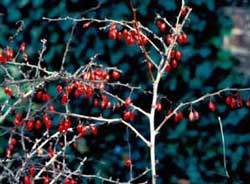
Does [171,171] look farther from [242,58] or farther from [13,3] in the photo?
[13,3]

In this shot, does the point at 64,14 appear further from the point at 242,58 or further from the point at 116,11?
the point at 242,58

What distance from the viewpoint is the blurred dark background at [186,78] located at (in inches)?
158

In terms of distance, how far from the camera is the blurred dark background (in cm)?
402

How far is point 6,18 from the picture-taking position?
180 inches

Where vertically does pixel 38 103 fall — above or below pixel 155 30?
below

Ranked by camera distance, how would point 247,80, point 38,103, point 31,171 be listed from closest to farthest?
point 31,171 < point 247,80 < point 38,103

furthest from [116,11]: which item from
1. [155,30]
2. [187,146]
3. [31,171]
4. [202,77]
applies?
[31,171]

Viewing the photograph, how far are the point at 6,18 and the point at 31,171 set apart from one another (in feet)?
6.91

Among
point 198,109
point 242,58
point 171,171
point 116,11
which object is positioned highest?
point 116,11

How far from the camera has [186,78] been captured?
13.5 ft

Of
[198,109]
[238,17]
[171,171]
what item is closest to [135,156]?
[171,171]

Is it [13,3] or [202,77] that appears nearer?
[202,77]

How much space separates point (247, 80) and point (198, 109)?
1.11ft

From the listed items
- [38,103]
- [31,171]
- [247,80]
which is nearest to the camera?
[31,171]
